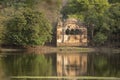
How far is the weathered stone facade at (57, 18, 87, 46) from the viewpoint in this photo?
245 ft

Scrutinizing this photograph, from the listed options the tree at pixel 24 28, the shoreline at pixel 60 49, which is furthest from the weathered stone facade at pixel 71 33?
the tree at pixel 24 28

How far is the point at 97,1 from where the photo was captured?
7850 cm

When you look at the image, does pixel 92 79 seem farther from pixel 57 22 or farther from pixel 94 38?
pixel 57 22

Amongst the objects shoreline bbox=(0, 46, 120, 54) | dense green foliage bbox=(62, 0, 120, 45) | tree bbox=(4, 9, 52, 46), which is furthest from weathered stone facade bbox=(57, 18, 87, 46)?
tree bbox=(4, 9, 52, 46)

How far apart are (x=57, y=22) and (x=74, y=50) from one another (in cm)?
929

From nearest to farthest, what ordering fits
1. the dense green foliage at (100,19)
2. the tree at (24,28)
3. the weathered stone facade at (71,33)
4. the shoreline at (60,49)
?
the tree at (24,28) → the shoreline at (60,49) → the dense green foliage at (100,19) → the weathered stone facade at (71,33)

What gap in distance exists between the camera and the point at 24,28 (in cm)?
6525

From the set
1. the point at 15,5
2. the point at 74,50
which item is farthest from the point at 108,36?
the point at 15,5

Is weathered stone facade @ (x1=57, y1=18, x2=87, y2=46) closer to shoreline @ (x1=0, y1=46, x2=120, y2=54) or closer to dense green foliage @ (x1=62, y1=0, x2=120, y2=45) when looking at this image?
dense green foliage @ (x1=62, y1=0, x2=120, y2=45)

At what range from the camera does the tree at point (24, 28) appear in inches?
2569

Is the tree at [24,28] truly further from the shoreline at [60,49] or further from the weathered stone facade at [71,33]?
the weathered stone facade at [71,33]

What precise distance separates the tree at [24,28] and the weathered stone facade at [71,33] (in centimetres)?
869

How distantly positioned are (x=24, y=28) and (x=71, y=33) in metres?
12.8

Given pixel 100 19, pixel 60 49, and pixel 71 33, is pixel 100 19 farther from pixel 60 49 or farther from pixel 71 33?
pixel 60 49
